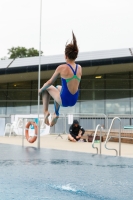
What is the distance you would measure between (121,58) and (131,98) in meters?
4.02

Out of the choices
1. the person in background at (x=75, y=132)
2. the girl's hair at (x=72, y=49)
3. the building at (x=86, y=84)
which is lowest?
the person in background at (x=75, y=132)

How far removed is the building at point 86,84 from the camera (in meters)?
21.5

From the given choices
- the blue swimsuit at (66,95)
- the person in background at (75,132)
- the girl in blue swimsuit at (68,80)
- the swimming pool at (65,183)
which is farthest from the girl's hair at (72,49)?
the person in background at (75,132)

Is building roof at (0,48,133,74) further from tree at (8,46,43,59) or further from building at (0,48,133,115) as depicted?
tree at (8,46,43,59)

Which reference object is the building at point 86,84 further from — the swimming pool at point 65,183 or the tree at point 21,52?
the tree at point 21,52

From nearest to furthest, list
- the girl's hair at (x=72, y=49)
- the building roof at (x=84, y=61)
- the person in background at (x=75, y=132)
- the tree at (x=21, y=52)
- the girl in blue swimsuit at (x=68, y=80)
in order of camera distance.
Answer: the girl's hair at (x=72, y=49), the girl in blue swimsuit at (x=68, y=80), the person in background at (x=75, y=132), the building roof at (x=84, y=61), the tree at (x=21, y=52)

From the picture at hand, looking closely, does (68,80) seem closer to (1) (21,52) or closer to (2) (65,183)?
(2) (65,183)

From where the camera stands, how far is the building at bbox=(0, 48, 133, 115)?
845 inches

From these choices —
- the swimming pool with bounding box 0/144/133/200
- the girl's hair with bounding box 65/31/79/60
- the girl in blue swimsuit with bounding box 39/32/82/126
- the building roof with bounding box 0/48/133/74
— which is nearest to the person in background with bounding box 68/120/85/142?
the building roof with bounding box 0/48/133/74

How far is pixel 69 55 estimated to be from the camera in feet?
13.6

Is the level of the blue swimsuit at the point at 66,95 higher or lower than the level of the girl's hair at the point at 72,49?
lower

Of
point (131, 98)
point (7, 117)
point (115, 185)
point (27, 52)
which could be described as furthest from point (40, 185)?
point (27, 52)

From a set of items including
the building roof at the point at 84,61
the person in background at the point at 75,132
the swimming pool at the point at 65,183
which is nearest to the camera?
the swimming pool at the point at 65,183

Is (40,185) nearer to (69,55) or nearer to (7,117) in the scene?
(69,55)
